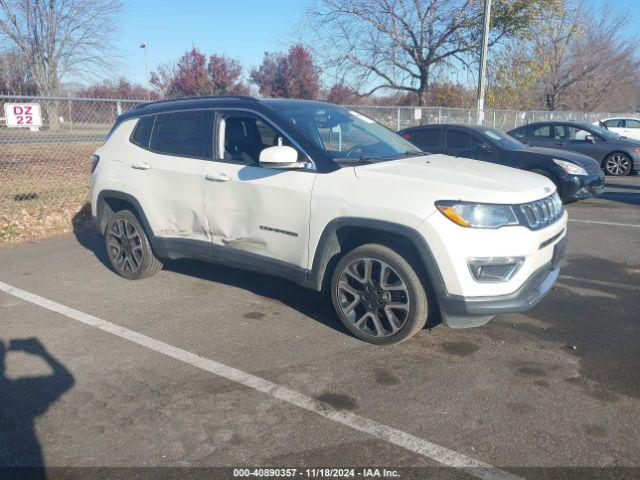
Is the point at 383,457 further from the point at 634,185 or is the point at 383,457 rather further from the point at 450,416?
the point at 634,185

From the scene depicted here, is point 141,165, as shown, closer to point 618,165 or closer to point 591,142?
point 591,142

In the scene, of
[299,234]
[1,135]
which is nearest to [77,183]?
[1,135]

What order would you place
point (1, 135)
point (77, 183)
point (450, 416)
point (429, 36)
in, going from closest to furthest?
point (450, 416) < point (1, 135) < point (77, 183) < point (429, 36)

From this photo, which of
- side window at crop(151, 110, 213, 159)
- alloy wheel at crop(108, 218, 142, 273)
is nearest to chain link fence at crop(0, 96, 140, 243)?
alloy wheel at crop(108, 218, 142, 273)

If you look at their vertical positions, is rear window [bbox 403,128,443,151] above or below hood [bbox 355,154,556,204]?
above

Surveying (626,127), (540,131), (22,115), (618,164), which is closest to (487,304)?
(22,115)

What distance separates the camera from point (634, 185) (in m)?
12.7

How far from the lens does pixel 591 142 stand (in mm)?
13922

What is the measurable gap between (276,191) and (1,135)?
20.3 feet

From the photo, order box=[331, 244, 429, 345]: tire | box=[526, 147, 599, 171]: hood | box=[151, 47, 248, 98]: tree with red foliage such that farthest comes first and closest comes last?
1. box=[151, 47, 248, 98]: tree with red foliage
2. box=[526, 147, 599, 171]: hood
3. box=[331, 244, 429, 345]: tire

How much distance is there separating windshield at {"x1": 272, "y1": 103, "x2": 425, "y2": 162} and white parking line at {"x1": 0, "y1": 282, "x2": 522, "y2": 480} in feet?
5.88

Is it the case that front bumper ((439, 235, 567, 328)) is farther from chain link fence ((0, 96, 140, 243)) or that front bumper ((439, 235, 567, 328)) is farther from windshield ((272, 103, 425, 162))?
chain link fence ((0, 96, 140, 243))

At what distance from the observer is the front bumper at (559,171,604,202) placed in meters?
9.44

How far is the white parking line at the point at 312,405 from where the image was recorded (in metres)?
2.88
